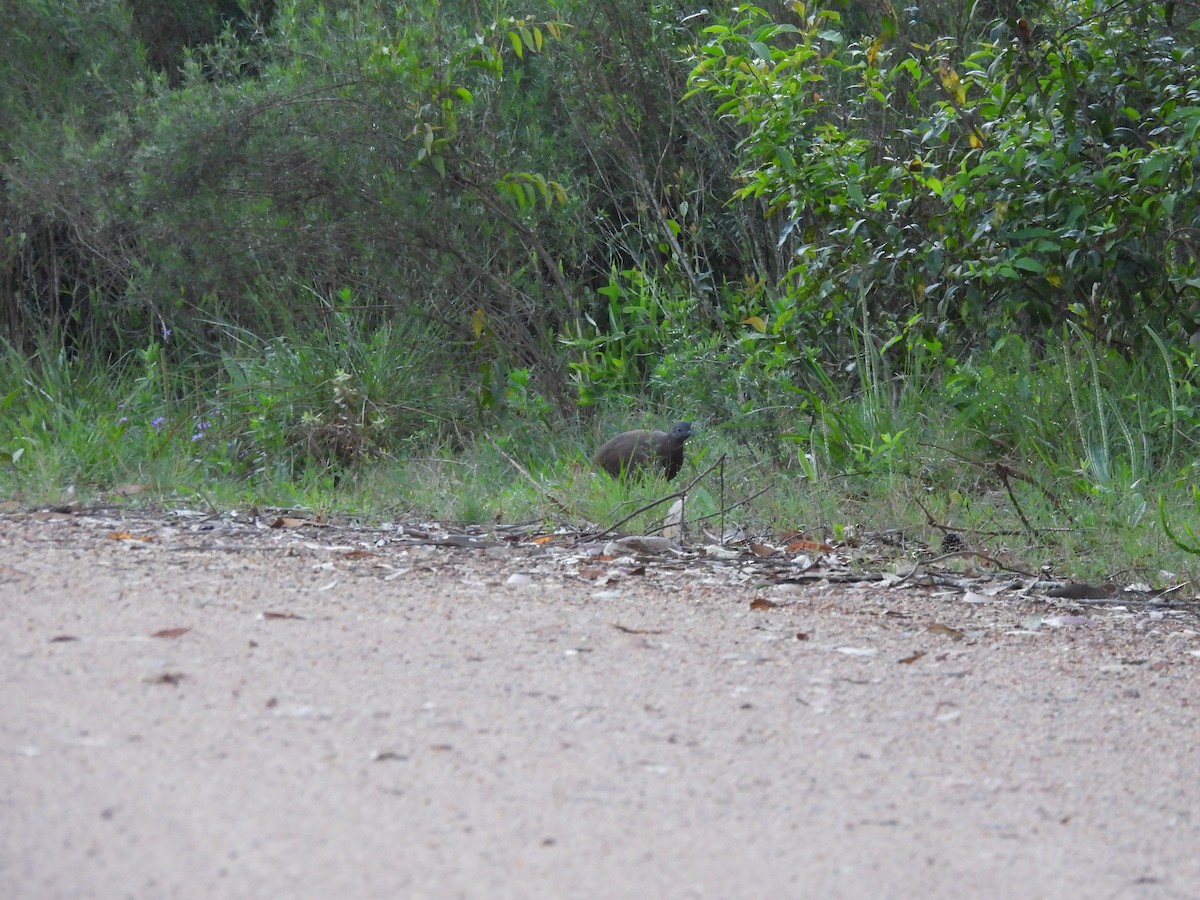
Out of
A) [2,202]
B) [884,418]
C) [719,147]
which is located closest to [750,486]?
[884,418]

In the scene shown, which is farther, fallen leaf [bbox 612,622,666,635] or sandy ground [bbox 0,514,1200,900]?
fallen leaf [bbox 612,622,666,635]

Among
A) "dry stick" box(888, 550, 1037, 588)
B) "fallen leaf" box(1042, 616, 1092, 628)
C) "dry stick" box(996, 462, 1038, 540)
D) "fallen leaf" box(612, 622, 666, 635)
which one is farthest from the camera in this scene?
"dry stick" box(996, 462, 1038, 540)

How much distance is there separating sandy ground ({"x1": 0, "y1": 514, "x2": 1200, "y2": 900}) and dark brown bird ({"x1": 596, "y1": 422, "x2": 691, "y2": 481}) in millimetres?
2385

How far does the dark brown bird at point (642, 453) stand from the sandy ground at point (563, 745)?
2385 mm

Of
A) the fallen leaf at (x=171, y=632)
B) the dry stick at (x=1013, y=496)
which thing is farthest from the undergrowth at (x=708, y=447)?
the fallen leaf at (x=171, y=632)

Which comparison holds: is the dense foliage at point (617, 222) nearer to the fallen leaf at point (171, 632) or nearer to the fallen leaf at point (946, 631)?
the fallen leaf at point (946, 631)

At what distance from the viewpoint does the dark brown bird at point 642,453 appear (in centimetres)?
623

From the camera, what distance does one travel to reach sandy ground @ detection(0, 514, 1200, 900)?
187 cm

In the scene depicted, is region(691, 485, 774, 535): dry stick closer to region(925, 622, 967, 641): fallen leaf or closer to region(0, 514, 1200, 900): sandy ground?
region(0, 514, 1200, 900): sandy ground

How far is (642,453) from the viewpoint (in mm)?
6258

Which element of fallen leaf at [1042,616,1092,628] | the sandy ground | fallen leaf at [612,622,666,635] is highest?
the sandy ground

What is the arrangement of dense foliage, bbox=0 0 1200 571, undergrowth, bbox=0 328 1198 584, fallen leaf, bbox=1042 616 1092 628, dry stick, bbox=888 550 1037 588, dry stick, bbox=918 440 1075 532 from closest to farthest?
Result: fallen leaf, bbox=1042 616 1092 628
dry stick, bbox=888 550 1037 588
dry stick, bbox=918 440 1075 532
undergrowth, bbox=0 328 1198 584
dense foliage, bbox=0 0 1200 571

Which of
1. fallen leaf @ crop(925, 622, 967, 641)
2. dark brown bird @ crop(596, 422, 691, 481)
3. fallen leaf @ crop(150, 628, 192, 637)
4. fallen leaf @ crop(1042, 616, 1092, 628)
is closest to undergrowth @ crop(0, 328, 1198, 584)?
dark brown bird @ crop(596, 422, 691, 481)

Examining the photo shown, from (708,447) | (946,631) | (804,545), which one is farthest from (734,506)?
(946,631)
